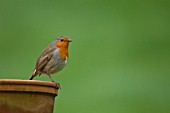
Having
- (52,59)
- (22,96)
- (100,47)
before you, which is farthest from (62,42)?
(100,47)

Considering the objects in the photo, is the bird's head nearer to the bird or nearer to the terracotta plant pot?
the bird

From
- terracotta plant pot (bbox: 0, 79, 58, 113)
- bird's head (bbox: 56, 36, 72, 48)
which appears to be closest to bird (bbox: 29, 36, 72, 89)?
bird's head (bbox: 56, 36, 72, 48)

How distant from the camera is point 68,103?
8.73 m

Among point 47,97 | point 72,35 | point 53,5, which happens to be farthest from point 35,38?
point 47,97

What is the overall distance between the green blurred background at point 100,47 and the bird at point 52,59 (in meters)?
3.46

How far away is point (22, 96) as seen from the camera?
3.55 metres

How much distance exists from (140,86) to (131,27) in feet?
7.52

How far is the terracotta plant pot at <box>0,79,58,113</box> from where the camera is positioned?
3.51m

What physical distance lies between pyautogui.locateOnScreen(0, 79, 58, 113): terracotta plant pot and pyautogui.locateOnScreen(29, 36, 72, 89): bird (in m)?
1.43

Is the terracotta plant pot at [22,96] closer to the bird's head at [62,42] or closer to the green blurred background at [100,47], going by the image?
the bird's head at [62,42]

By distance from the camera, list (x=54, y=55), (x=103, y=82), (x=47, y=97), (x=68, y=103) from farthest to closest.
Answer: (x=103, y=82), (x=68, y=103), (x=54, y=55), (x=47, y=97)

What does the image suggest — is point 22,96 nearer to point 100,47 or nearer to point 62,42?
point 62,42

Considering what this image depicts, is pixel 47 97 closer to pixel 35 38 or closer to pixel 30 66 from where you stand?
pixel 30 66

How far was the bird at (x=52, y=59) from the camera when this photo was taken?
199 inches
